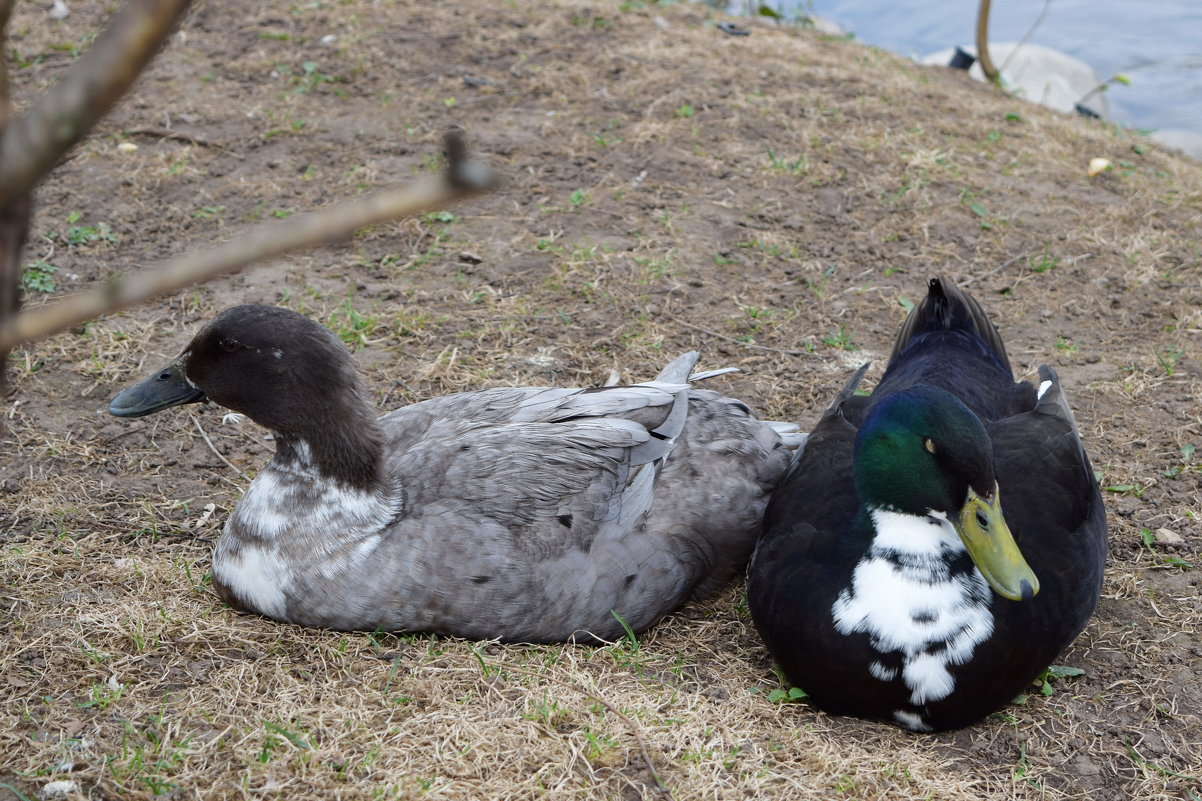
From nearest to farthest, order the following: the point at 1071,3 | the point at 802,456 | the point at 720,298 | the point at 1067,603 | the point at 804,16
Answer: the point at 1067,603 < the point at 802,456 < the point at 720,298 < the point at 804,16 < the point at 1071,3

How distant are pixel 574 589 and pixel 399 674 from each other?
1.89 feet

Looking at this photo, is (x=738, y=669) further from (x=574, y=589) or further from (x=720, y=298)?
(x=720, y=298)

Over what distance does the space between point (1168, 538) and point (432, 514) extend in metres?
2.62

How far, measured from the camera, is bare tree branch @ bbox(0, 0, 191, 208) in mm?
1008

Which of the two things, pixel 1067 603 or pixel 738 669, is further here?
pixel 738 669

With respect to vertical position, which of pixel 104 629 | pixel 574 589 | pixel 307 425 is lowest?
pixel 104 629

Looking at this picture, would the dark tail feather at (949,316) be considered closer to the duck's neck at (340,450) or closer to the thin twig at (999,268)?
the thin twig at (999,268)

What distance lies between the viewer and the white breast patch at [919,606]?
3.02 metres

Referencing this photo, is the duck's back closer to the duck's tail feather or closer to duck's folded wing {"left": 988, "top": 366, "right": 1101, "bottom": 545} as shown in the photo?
the duck's tail feather

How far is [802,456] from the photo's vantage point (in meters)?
3.74

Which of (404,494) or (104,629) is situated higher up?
(404,494)

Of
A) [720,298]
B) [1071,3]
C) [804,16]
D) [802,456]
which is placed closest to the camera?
[802,456]

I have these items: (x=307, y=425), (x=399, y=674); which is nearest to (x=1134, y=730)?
(x=399, y=674)

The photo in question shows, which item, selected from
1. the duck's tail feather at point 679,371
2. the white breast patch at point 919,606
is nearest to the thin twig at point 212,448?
the duck's tail feather at point 679,371
